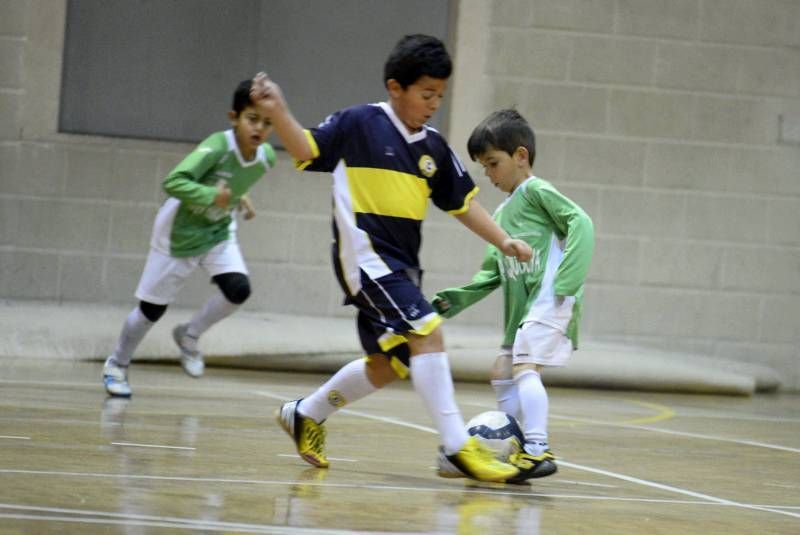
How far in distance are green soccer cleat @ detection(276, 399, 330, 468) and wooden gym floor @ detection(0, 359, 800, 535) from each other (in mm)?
57

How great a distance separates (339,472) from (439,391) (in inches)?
15.2

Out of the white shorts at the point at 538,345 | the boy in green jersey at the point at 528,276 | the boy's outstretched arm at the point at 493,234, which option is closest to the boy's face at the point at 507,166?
the boy in green jersey at the point at 528,276

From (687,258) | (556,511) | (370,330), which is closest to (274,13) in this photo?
(687,258)

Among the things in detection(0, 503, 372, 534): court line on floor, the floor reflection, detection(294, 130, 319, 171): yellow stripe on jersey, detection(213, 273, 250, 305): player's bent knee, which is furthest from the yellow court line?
A: detection(0, 503, 372, 534): court line on floor

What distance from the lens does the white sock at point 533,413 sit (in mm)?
3927

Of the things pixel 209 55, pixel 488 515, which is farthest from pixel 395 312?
pixel 209 55

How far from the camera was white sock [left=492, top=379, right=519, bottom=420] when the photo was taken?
4195 millimetres

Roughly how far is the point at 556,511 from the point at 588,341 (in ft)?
18.6

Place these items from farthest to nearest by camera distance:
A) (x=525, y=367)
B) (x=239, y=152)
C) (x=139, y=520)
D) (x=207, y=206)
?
(x=239, y=152) < (x=207, y=206) < (x=525, y=367) < (x=139, y=520)

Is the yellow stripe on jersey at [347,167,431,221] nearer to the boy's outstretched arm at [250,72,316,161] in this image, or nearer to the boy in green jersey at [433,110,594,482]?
the boy's outstretched arm at [250,72,316,161]

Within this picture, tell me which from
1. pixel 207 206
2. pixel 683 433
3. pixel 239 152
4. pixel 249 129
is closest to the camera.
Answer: pixel 683 433

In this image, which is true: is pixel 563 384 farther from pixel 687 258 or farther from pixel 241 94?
pixel 241 94

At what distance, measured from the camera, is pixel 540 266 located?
4191mm

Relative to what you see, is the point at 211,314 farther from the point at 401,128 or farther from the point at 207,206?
the point at 401,128
